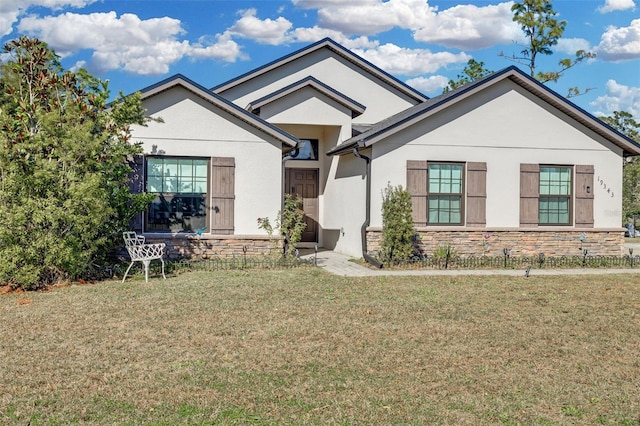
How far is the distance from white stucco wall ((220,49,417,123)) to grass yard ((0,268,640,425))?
10.4 m

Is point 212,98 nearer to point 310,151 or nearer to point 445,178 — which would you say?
point 310,151

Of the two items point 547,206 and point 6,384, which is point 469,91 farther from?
point 6,384

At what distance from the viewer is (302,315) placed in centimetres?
858

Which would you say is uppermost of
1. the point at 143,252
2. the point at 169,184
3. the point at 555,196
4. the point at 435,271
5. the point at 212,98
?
the point at 212,98

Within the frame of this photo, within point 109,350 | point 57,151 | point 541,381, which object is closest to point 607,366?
point 541,381

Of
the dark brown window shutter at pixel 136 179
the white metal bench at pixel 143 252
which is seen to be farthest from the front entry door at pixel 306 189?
the white metal bench at pixel 143 252

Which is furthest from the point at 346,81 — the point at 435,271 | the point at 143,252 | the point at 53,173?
the point at 53,173

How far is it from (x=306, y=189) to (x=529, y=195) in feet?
22.0

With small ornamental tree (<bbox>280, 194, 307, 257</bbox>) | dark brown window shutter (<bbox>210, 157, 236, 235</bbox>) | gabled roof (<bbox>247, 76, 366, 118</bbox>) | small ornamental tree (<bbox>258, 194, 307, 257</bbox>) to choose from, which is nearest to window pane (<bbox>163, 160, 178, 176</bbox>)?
dark brown window shutter (<bbox>210, 157, 236, 235</bbox>)

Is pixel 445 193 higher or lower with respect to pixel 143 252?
higher

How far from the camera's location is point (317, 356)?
6.59 m

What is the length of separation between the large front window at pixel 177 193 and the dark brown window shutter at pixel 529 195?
800 centimetres

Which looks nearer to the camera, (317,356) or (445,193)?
(317,356)

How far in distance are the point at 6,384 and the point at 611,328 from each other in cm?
718
